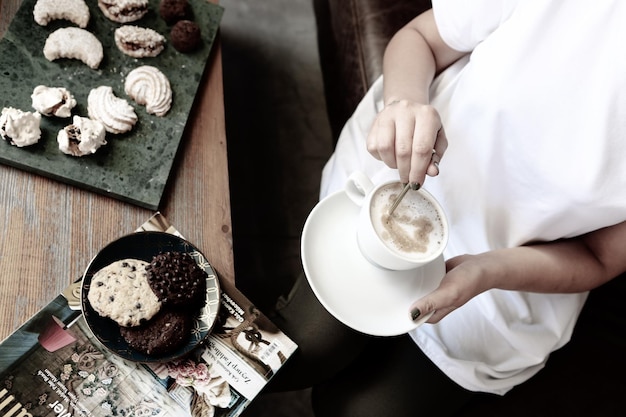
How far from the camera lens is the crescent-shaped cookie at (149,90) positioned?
3.16 ft

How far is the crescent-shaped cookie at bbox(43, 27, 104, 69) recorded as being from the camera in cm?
95

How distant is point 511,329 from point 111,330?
0.66 m

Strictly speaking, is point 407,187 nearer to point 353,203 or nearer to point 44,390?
point 353,203

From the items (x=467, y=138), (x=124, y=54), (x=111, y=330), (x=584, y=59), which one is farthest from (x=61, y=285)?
(x=584, y=59)

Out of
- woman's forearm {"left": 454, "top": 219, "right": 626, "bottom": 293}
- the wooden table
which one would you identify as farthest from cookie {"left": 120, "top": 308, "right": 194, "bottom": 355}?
woman's forearm {"left": 454, "top": 219, "right": 626, "bottom": 293}

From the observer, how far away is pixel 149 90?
97 cm

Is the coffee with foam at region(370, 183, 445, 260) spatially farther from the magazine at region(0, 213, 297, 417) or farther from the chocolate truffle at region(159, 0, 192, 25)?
the chocolate truffle at region(159, 0, 192, 25)

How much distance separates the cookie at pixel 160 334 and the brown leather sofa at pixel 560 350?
606 mm

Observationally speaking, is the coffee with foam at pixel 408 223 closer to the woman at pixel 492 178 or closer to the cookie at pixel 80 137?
the woman at pixel 492 178

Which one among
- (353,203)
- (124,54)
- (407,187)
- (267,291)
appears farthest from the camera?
(267,291)

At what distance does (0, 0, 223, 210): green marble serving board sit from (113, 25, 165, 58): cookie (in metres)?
0.01

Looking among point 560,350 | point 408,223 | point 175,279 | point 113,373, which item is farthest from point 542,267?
point 113,373

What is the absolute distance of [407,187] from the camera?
0.73m

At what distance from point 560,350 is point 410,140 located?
2.33ft
